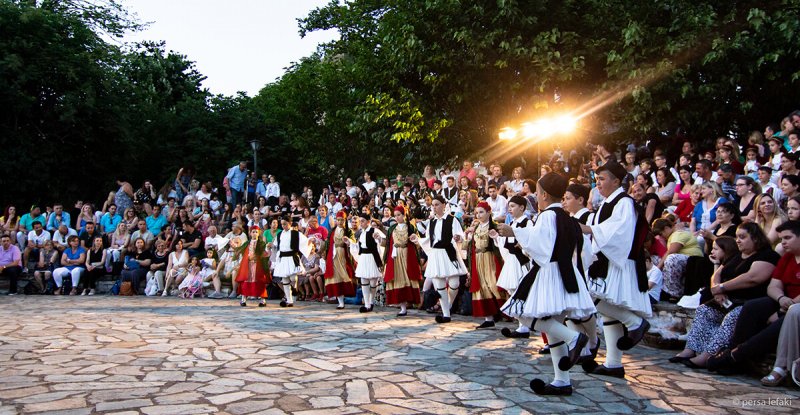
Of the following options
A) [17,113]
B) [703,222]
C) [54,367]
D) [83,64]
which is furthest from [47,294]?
[703,222]

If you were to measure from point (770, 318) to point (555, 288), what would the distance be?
232 cm

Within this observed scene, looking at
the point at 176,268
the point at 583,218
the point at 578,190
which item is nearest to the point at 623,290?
the point at 583,218

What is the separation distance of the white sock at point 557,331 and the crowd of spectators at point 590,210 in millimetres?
1413

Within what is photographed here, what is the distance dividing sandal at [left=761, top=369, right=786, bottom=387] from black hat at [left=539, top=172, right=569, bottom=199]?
245 centimetres

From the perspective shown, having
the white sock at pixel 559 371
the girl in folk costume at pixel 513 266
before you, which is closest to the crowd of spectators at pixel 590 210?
the girl in folk costume at pixel 513 266

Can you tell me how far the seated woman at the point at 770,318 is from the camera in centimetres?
601

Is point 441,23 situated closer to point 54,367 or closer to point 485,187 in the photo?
point 485,187

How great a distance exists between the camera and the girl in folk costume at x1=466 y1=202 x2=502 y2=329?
31.7 feet

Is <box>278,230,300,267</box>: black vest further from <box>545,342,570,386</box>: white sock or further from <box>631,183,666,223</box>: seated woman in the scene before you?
<box>545,342,570,386</box>: white sock

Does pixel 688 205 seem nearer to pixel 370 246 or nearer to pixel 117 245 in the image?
pixel 370 246

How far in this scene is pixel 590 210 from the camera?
7438 millimetres

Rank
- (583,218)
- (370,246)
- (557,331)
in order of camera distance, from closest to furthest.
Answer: (557,331) → (583,218) → (370,246)

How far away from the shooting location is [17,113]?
21016mm

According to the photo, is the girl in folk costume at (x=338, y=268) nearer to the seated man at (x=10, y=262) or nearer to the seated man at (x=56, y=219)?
the seated man at (x=10, y=262)
